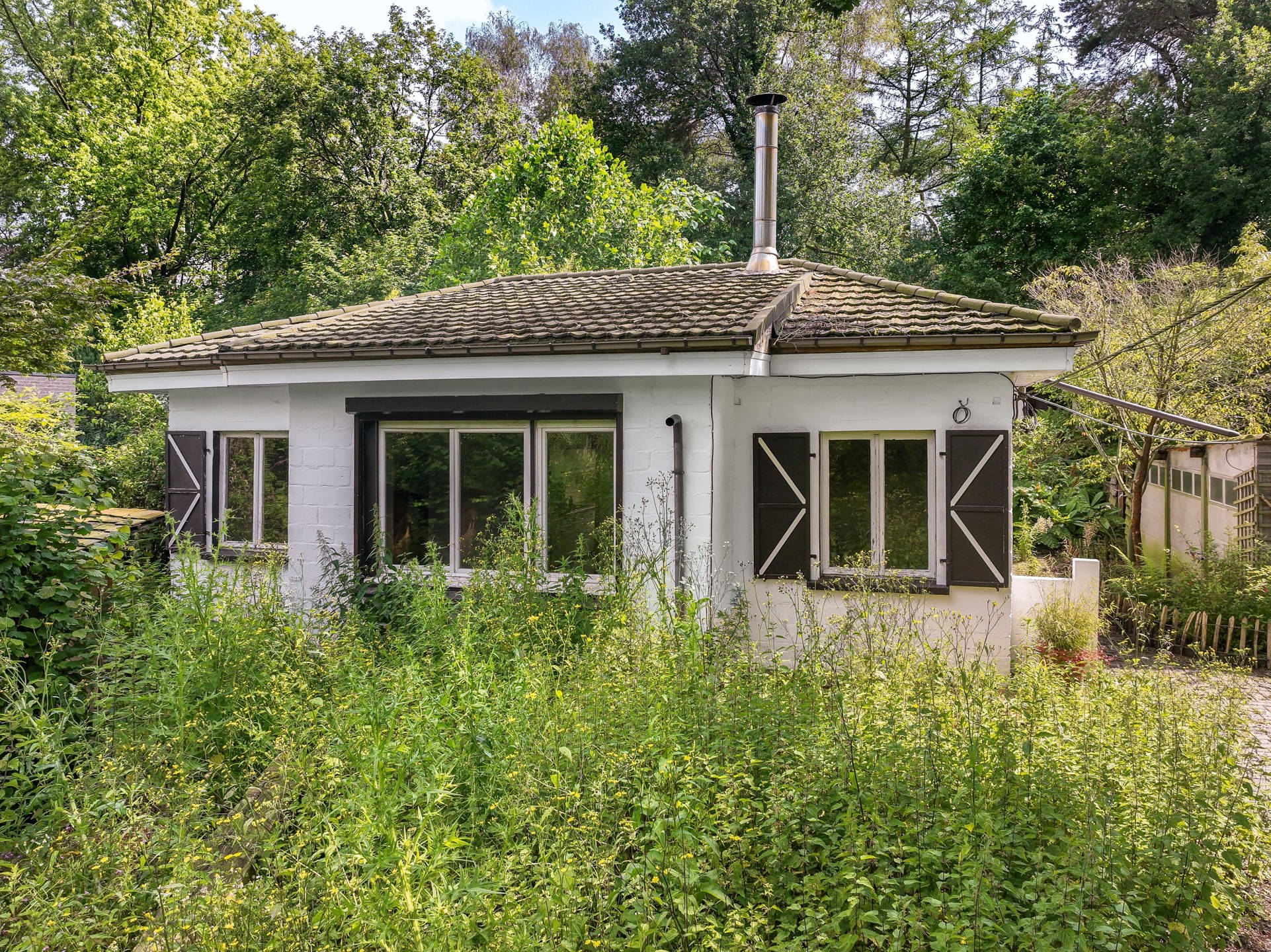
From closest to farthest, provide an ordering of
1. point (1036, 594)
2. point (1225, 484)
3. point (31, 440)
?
point (31, 440) → point (1036, 594) → point (1225, 484)

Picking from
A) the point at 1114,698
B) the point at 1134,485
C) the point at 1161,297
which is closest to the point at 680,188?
the point at 1161,297

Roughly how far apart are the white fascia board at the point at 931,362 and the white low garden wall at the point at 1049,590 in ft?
8.40

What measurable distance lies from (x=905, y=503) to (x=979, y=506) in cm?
65

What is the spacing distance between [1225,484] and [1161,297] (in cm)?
441

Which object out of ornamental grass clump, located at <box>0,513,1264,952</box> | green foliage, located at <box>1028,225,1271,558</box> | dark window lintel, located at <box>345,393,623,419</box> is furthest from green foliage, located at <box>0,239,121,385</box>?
green foliage, located at <box>1028,225,1271,558</box>

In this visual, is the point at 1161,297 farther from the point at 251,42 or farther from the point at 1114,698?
the point at 251,42

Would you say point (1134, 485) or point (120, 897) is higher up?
point (1134, 485)

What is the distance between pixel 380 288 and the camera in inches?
890

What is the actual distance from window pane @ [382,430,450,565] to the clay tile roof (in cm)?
107

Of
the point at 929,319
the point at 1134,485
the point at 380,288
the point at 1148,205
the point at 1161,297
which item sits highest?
the point at 1148,205

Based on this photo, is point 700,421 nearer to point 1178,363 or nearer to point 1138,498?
point 1138,498

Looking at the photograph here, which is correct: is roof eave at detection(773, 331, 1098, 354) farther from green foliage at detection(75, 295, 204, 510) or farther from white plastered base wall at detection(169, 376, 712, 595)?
green foliage at detection(75, 295, 204, 510)

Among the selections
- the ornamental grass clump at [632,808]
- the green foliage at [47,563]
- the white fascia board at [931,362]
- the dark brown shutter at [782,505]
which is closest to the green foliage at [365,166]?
the dark brown shutter at [782,505]

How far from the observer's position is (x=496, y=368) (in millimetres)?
7371
